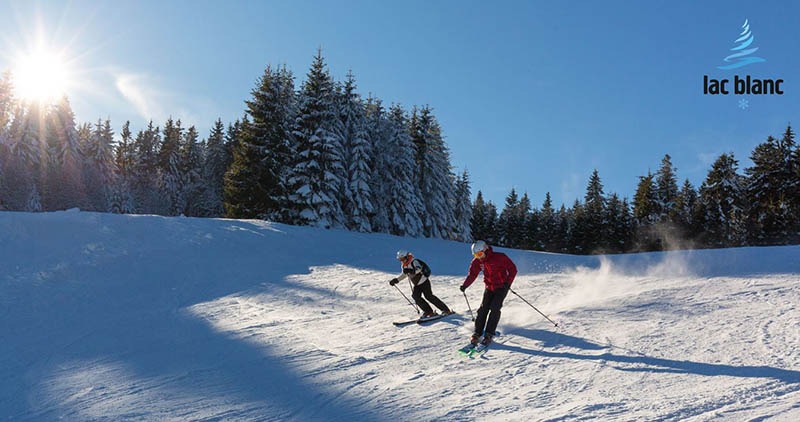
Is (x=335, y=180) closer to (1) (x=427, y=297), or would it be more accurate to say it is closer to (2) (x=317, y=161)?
(2) (x=317, y=161)

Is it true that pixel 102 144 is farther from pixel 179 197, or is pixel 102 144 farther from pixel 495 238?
pixel 495 238

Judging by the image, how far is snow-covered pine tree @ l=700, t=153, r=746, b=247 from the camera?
42688mm

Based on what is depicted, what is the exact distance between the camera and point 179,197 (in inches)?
2090

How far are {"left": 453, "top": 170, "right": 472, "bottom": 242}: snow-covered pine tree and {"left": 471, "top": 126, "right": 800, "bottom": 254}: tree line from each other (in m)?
17.6

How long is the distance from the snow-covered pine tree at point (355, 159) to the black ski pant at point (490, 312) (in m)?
22.6

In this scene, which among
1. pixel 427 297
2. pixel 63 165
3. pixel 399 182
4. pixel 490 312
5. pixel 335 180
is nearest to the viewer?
pixel 490 312

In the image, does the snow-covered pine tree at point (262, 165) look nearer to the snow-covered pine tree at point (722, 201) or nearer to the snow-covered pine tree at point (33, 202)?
the snow-covered pine tree at point (33, 202)

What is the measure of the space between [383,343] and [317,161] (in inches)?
874

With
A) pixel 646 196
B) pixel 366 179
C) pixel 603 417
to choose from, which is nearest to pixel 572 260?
pixel 603 417

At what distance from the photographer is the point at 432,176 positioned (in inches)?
1492

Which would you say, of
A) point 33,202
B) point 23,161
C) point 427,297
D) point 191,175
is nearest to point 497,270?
point 427,297

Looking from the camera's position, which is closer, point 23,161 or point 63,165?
point 23,161

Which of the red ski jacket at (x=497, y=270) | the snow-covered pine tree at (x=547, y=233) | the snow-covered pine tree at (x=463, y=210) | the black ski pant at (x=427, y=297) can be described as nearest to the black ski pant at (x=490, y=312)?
the red ski jacket at (x=497, y=270)

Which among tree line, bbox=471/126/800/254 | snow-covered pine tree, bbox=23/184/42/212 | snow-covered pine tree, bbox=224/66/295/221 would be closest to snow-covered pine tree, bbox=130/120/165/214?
snow-covered pine tree, bbox=23/184/42/212
